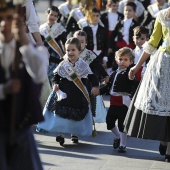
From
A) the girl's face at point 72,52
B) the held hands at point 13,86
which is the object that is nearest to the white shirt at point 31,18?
the girl's face at point 72,52

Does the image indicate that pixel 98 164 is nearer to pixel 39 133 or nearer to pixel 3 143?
pixel 39 133

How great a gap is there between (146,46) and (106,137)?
178 centimetres

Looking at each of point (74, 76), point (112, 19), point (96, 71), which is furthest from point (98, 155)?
point (112, 19)

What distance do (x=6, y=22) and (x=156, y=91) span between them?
10.1ft

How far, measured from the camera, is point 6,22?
476 cm

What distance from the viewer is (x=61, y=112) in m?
8.52

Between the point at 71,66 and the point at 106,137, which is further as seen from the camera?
the point at 106,137

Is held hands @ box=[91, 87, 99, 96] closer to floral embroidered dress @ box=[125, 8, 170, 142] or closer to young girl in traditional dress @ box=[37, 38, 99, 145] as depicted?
young girl in traditional dress @ box=[37, 38, 99, 145]

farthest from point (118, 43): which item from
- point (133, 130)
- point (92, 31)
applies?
point (133, 130)

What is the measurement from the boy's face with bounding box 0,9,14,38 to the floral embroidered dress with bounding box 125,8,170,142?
295 centimetres

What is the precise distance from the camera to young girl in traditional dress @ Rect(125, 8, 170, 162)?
24.7 feet

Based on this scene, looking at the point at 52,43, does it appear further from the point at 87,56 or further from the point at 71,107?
the point at 71,107

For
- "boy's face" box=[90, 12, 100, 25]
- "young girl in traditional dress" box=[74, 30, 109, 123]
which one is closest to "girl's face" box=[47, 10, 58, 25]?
"boy's face" box=[90, 12, 100, 25]

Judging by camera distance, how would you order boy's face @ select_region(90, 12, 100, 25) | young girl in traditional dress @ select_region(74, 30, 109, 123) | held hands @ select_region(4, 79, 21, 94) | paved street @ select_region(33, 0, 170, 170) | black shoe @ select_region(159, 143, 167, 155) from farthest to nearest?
boy's face @ select_region(90, 12, 100, 25), young girl in traditional dress @ select_region(74, 30, 109, 123), black shoe @ select_region(159, 143, 167, 155), paved street @ select_region(33, 0, 170, 170), held hands @ select_region(4, 79, 21, 94)
